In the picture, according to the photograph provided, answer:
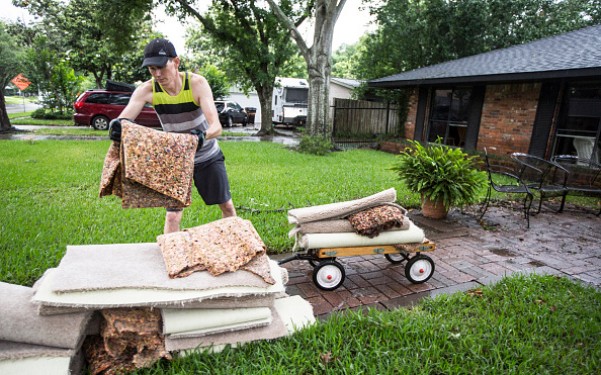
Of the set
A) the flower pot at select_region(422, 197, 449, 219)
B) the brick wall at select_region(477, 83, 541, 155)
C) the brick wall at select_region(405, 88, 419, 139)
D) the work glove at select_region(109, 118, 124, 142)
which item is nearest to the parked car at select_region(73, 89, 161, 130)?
the brick wall at select_region(405, 88, 419, 139)

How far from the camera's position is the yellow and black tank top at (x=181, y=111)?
2816 millimetres

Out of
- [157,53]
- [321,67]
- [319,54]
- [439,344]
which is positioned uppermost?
[319,54]

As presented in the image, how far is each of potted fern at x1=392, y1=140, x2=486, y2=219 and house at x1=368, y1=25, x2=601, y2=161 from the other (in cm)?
459

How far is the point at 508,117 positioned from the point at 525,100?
24.0 inches

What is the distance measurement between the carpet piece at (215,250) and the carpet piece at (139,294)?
0.06 meters

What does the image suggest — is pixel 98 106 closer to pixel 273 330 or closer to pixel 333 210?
pixel 333 210

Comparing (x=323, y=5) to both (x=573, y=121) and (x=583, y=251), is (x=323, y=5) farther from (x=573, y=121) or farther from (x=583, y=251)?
(x=583, y=251)

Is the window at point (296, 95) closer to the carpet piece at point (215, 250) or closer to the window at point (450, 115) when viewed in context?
the window at point (450, 115)

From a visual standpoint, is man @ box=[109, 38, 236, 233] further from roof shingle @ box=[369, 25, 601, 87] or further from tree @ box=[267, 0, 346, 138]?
tree @ box=[267, 0, 346, 138]

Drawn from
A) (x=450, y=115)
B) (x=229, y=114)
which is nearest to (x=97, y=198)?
(x=450, y=115)

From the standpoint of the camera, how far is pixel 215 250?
233 centimetres

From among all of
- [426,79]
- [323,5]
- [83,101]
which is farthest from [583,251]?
[83,101]

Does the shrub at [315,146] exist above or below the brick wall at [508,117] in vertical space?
below

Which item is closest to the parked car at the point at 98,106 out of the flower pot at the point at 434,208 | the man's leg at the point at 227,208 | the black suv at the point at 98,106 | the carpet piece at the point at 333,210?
the black suv at the point at 98,106
